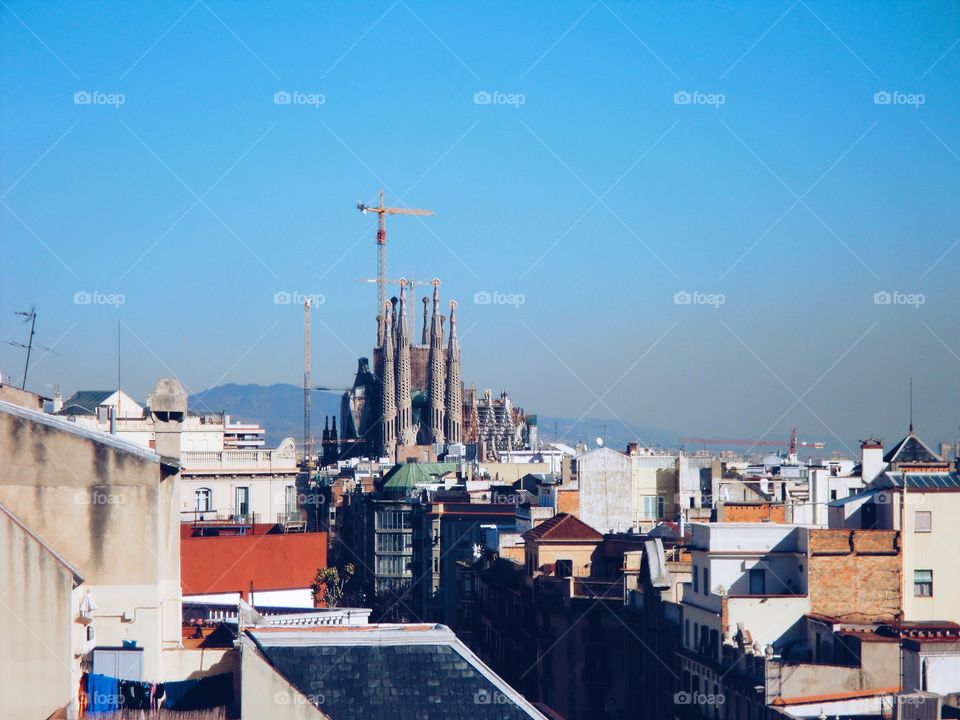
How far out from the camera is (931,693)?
26.4 meters

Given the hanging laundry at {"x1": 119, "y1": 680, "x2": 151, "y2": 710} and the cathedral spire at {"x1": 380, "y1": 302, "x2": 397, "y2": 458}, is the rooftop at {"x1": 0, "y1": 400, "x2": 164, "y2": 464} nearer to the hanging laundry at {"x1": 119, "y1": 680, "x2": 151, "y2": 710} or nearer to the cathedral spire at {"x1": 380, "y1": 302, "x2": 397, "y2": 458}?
the hanging laundry at {"x1": 119, "y1": 680, "x2": 151, "y2": 710}

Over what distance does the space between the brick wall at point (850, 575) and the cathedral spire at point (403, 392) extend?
144 m

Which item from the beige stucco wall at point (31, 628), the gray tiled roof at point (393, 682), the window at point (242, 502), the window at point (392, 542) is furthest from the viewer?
the window at point (392, 542)

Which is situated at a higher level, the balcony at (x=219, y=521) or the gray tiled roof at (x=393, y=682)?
the gray tiled roof at (x=393, y=682)

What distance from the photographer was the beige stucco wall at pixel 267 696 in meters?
18.8

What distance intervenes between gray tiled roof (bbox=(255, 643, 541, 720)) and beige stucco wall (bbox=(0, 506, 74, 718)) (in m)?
2.88

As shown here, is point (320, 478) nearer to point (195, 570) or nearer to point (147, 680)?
point (195, 570)

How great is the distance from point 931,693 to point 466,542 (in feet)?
163

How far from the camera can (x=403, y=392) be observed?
184 metres

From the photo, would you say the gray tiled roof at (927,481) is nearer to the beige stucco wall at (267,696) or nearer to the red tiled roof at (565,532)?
the red tiled roof at (565,532)

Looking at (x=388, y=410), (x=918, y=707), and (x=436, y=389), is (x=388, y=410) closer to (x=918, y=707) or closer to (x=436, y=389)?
(x=436, y=389)

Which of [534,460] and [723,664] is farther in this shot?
[534,460]

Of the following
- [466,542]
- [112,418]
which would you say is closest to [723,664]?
[112,418]

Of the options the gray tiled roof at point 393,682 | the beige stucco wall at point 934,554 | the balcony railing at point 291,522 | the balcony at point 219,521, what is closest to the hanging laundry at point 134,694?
the gray tiled roof at point 393,682
